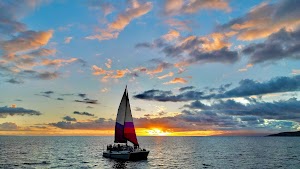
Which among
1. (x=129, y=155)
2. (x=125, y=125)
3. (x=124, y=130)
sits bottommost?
(x=129, y=155)

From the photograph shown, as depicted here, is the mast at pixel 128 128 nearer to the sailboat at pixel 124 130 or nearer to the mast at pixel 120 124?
the sailboat at pixel 124 130

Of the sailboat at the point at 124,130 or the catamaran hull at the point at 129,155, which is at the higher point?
the sailboat at the point at 124,130

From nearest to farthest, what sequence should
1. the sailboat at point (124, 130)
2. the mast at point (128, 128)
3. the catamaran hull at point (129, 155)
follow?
1. the catamaran hull at point (129, 155)
2. the sailboat at point (124, 130)
3. the mast at point (128, 128)

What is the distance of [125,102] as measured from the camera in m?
81.9

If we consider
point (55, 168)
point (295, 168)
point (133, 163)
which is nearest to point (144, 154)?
point (133, 163)

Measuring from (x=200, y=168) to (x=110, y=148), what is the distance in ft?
84.7

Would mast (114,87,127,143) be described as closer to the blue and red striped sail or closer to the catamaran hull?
the blue and red striped sail

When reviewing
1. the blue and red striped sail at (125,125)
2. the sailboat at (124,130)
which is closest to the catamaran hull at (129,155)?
the sailboat at (124,130)

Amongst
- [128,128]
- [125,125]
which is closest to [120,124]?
[125,125]

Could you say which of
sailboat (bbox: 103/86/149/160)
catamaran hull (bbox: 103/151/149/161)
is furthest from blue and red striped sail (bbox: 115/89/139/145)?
catamaran hull (bbox: 103/151/149/161)

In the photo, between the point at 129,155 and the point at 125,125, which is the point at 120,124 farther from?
the point at 129,155

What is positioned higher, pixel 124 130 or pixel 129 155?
pixel 124 130

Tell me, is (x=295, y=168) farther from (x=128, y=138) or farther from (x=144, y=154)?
(x=128, y=138)

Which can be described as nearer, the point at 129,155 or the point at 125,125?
the point at 129,155
